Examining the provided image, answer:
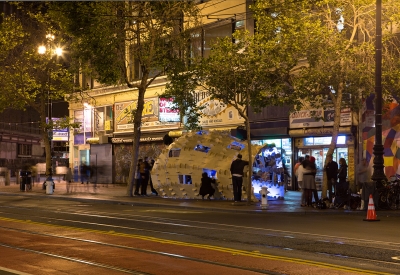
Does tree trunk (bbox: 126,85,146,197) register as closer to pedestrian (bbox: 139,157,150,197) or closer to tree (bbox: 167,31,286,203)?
pedestrian (bbox: 139,157,150,197)

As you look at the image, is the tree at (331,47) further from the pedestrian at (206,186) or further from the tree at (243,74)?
the pedestrian at (206,186)

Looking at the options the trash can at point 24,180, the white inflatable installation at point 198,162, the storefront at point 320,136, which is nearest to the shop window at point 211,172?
the white inflatable installation at point 198,162

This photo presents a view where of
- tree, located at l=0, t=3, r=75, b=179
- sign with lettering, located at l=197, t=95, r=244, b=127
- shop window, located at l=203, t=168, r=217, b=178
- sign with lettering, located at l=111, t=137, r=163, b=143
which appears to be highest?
tree, located at l=0, t=3, r=75, b=179

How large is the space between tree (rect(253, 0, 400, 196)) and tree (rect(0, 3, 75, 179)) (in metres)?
15.6

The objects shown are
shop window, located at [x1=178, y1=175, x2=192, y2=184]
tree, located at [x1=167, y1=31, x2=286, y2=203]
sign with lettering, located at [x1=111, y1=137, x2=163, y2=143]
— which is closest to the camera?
tree, located at [x1=167, y1=31, x2=286, y2=203]

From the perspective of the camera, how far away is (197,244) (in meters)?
13.2

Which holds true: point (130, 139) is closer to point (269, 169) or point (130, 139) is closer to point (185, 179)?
point (185, 179)

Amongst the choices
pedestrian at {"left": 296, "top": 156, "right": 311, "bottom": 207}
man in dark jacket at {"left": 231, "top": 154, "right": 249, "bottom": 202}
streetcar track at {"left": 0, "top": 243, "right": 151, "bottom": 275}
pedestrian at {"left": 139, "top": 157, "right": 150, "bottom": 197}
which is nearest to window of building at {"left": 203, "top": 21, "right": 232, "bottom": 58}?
pedestrian at {"left": 139, "top": 157, "right": 150, "bottom": 197}

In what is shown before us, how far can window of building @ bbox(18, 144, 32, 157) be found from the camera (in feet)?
253

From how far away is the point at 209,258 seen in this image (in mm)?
11375

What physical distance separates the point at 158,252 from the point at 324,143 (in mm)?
20702

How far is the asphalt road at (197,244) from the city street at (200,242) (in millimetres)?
16

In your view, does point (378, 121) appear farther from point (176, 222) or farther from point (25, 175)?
point (25, 175)

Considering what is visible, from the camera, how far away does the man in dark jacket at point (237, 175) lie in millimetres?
24531
